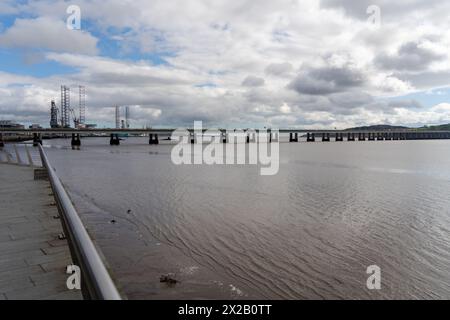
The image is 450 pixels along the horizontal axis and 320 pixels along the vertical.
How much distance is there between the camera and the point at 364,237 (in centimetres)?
1252

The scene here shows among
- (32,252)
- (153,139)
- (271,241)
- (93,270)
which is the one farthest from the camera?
(153,139)

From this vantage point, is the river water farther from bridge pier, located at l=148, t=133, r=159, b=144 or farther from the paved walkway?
bridge pier, located at l=148, t=133, r=159, b=144

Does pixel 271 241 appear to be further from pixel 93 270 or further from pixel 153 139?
pixel 153 139

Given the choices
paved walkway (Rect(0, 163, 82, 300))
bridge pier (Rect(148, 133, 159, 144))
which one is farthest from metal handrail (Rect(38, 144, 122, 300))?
bridge pier (Rect(148, 133, 159, 144))

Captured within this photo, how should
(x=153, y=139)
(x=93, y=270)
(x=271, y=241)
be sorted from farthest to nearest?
(x=153, y=139)
(x=271, y=241)
(x=93, y=270)

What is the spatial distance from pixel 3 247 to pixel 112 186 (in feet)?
61.4

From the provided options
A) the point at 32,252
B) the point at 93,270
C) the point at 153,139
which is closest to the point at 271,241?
the point at 32,252

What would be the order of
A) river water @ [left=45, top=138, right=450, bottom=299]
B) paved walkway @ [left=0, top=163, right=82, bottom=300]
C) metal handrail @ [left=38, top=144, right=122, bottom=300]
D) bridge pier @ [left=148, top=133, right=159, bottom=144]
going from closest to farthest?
metal handrail @ [left=38, top=144, right=122, bottom=300], paved walkway @ [left=0, top=163, right=82, bottom=300], river water @ [left=45, top=138, right=450, bottom=299], bridge pier @ [left=148, top=133, right=159, bottom=144]

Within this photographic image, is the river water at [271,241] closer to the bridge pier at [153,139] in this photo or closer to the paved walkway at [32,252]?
the paved walkway at [32,252]

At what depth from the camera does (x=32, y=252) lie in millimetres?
6586

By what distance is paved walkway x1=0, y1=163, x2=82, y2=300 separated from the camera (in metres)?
5.06

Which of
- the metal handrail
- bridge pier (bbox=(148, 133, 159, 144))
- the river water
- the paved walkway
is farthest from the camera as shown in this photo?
bridge pier (bbox=(148, 133, 159, 144))

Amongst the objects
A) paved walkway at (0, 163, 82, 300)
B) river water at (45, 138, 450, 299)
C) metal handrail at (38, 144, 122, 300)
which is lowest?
river water at (45, 138, 450, 299)

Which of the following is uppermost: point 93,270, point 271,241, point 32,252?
point 93,270
